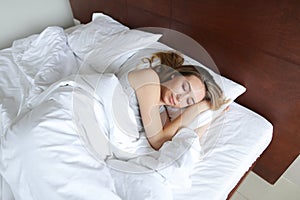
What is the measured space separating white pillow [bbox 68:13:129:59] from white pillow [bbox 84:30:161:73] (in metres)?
0.08

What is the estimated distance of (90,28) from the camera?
1345mm

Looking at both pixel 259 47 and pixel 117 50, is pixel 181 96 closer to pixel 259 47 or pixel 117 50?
pixel 259 47

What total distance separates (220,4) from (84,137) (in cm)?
74

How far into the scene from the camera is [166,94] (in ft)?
2.76

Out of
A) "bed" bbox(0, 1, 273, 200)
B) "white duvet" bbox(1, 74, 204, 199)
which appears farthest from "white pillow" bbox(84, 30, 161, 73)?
"white duvet" bbox(1, 74, 204, 199)

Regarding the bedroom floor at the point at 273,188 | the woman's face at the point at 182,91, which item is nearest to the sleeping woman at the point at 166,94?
the woman's face at the point at 182,91

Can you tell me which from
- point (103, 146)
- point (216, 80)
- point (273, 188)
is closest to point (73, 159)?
point (103, 146)

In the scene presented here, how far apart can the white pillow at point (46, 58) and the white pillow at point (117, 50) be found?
145 mm

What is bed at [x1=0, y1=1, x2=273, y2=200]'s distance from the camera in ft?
2.14

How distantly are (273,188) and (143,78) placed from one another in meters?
1.03

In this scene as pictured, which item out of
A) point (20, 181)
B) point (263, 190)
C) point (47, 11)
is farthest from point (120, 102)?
point (47, 11)

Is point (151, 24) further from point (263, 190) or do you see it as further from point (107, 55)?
point (263, 190)

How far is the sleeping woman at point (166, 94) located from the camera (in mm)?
826

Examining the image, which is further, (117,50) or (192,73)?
(117,50)
